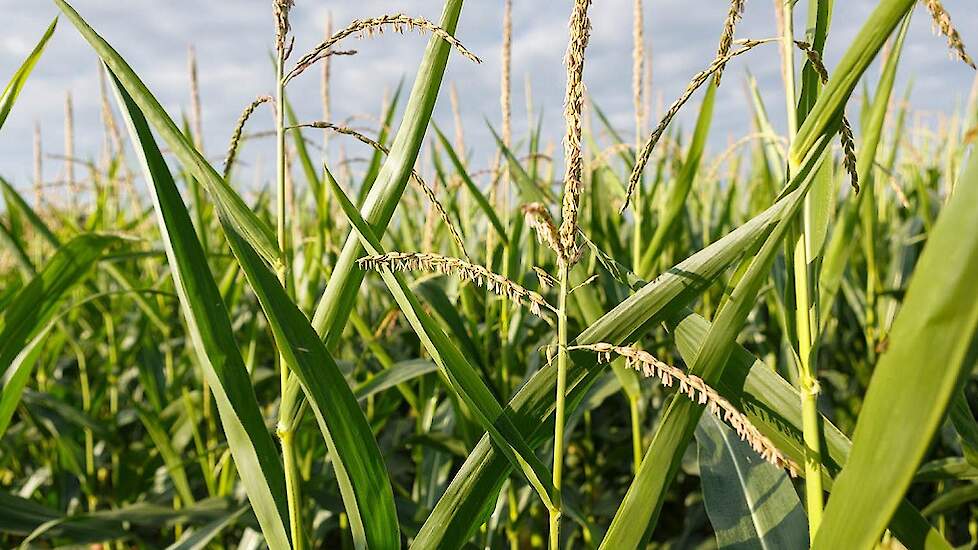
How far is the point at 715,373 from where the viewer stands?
0.57 meters

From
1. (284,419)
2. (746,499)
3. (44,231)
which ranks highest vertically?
(44,231)

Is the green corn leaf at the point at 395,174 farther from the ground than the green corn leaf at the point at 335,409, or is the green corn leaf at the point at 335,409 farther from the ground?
the green corn leaf at the point at 395,174

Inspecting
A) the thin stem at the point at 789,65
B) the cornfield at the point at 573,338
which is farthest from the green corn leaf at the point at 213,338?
the thin stem at the point at 789,65

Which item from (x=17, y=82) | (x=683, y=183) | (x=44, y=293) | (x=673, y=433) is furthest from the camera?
(x=683, y=183)

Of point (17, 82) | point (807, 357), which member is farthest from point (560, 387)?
point (17, 82)

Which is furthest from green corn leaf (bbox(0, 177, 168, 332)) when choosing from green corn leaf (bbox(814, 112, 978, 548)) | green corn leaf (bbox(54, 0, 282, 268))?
green corn leaf (bbox(814, 112, 978, 548))

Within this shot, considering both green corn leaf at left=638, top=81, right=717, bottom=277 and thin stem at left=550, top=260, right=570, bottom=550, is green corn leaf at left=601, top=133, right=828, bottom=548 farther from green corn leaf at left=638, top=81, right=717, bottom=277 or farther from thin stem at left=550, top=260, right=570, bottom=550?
green corn leaf at left=638, top=81, right=717, bottom=277

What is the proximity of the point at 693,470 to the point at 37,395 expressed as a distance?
1600 millimetres

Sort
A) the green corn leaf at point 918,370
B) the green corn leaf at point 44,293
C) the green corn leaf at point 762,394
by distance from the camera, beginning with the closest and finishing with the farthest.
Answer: the green corn leaf at point 918,370 < the green corn leaf at point 762,394 < the green corn leaf at point 44,293

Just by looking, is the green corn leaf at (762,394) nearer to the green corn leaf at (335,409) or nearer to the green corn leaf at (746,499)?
the green corn leaf at (746,499)

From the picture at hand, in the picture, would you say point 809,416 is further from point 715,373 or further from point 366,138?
point 366,138

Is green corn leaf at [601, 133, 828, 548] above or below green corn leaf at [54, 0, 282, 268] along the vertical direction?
below

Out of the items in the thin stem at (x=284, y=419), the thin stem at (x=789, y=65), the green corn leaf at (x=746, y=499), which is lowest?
the green corn leaf at (x=746, y=499)

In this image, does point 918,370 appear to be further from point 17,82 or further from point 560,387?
point 17,82
